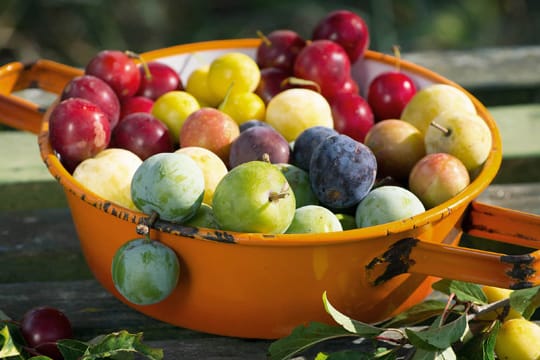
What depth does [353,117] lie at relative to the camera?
1.50 m

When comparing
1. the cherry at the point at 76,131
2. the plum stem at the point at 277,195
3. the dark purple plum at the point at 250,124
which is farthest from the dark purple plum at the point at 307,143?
the cherry at the point at 76,131

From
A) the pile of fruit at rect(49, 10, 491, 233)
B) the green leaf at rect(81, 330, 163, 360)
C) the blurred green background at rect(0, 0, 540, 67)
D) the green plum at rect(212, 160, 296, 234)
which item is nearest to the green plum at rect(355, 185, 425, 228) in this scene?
the pile of fruit at rect(49, 10, 491, 233)

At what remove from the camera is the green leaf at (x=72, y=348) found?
3.58 ft

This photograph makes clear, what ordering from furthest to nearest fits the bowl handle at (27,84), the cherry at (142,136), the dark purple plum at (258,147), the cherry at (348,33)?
1. the cherry at (348,33)
2. the bowl handle at (27,84)
3. the cherry at (142,136)
4. the dark purple plum at (258,147)

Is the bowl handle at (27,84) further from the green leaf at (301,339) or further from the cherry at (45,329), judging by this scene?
the green leaf at (301,339)

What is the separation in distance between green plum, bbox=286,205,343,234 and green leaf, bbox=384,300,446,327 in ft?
0.64

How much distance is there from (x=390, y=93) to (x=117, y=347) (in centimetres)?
75

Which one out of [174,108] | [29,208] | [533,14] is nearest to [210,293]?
[174,108]

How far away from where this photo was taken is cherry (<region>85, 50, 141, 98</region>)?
154 cm

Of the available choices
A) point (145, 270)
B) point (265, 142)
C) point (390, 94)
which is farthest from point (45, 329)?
point (390, 94)

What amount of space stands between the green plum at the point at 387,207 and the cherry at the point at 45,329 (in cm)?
45

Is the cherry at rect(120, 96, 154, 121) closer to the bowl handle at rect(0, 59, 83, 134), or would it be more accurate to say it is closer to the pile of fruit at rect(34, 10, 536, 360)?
the pile of fruit at rect(34, 10, 536, 360)

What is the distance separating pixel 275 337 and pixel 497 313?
0.33 meters

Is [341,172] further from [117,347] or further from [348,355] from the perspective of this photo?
[117,347]
